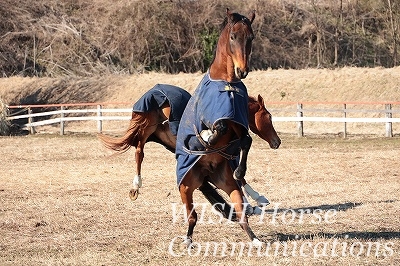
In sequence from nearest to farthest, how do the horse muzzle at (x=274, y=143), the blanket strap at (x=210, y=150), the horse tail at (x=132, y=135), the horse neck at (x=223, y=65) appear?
the horse neck at (x=223, y=65) → the blanket strap at (x=210, y=150) → the horse muzzle at (x=274, y=143) → the horse tail at (x=132, y=135)

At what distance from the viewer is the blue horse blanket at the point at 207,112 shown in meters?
7.01

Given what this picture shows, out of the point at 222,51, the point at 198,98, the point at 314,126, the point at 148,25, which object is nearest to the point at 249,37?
the point at 222,51

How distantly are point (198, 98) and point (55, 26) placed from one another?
3705cm

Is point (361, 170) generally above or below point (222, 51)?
below

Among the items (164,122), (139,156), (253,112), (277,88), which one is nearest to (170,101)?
(164,122)

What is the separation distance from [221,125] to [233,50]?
2.26 feet

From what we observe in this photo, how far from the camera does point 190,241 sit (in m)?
7.71

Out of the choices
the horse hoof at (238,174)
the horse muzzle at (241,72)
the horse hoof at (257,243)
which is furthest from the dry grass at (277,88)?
the horse muzzle at (241,72)

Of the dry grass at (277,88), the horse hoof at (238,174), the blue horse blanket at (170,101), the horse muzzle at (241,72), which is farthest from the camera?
the dry grass at (277,88)

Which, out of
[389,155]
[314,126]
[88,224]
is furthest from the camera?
[314,126]

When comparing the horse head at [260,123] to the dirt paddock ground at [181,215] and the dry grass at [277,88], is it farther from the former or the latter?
the dry grass at [277,88]

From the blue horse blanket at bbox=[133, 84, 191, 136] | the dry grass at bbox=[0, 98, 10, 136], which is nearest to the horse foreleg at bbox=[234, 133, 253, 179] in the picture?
the blue horse blanket at bbox=[133, 84, 191, 136]

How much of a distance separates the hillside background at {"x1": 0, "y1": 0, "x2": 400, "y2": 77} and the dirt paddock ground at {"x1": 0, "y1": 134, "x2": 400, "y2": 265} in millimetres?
22812

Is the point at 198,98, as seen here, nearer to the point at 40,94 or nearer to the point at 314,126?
the point at 314,126
